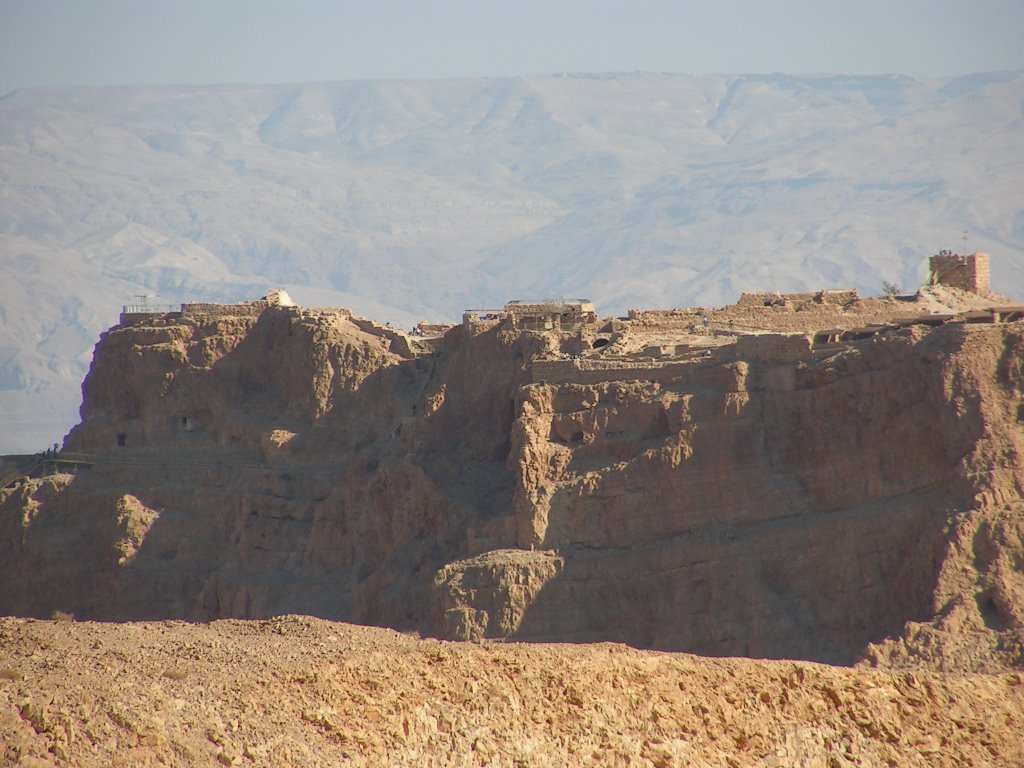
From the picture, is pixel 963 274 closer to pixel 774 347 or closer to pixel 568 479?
pixel 774 347

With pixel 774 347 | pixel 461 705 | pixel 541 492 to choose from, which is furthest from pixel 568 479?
pixel 461 705

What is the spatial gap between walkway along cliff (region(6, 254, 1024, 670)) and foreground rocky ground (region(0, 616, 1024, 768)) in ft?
28.7

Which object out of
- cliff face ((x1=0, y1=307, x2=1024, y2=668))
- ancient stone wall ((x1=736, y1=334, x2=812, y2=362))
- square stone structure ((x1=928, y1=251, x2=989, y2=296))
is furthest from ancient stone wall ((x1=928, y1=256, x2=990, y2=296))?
ancient stone wall ((x1=736, y1=334, x2=812, y2=362))

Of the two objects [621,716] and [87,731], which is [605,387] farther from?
[87,731]

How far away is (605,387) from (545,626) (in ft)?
25.6

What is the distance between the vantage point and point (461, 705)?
43500 millimetres

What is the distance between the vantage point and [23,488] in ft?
269

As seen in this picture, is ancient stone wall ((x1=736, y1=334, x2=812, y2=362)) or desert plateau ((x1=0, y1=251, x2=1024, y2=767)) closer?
desert plateau ((x1=0, y1=251, x2=1024, y2=767))

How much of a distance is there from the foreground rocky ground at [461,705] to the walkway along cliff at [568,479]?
28.7 feet

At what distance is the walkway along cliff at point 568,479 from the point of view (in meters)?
59.5

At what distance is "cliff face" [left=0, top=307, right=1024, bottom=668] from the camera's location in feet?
195

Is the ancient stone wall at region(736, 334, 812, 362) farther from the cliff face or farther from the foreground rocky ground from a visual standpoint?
the foreground rocky ground

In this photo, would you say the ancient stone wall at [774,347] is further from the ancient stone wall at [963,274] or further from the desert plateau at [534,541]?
the ancient stone wall at [963,274]

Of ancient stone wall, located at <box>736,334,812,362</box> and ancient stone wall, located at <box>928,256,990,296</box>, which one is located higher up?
ancient stone wall, located at <box>928,256,990,296</box>
